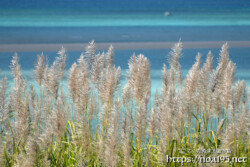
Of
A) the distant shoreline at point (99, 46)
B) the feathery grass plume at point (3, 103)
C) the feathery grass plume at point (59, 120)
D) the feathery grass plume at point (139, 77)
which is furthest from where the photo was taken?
the distant shoreline at point (99, 46)

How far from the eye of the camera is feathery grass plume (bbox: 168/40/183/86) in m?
1.76

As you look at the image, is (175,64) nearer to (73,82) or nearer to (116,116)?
(73,82)

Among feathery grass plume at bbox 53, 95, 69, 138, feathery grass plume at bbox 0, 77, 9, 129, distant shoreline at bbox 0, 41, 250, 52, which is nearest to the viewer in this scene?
feathery grass plume at bbox 53, 95, 69, 138

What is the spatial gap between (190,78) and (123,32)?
995cm

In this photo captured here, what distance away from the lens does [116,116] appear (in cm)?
117

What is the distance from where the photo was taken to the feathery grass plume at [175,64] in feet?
5.77

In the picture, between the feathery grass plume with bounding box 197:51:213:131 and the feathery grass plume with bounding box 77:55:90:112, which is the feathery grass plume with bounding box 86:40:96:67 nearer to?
the feathery grass plume with bounding box 77:55:90:112

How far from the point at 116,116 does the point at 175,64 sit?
69 centimetres

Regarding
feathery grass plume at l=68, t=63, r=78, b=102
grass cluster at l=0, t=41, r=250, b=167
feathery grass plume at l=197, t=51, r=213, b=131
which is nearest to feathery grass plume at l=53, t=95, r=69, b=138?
grass cluster at l=0, t=41, r=250, b=167

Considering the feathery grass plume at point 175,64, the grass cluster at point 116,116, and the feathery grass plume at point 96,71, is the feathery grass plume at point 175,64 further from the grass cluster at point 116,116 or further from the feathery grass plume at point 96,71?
the feathery grass plume at point 96,71

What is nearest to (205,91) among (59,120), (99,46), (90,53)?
(90,53)

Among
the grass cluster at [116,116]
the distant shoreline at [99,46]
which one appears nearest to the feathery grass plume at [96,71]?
the grass cluster at [116,116]

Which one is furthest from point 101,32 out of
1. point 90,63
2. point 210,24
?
point 90,63

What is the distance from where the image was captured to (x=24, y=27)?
1191 centimetres
